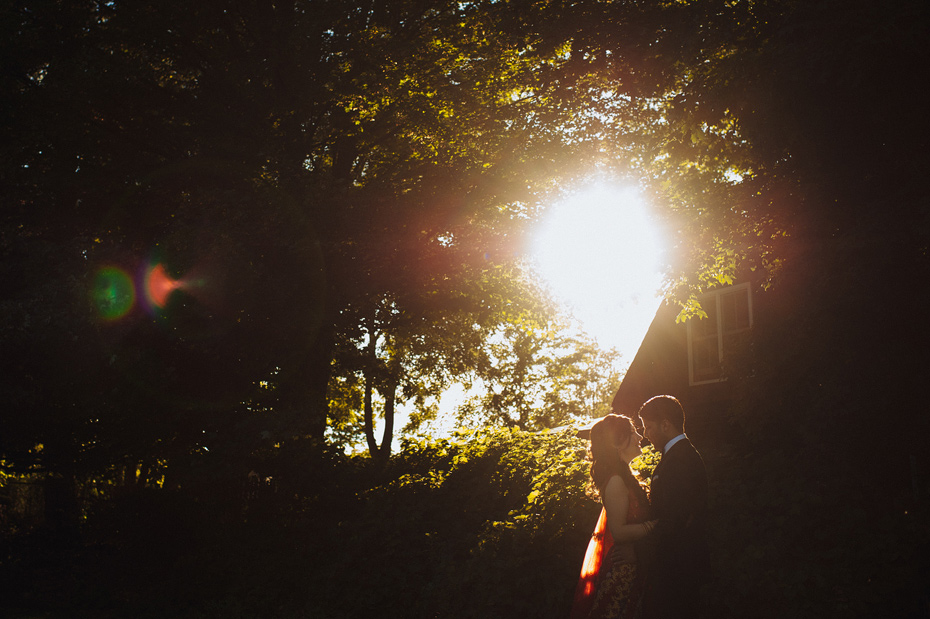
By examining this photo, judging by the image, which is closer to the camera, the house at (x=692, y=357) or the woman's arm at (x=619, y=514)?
the woman's arm at (x=619, y=514)

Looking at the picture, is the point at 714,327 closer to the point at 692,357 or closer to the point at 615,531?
the point at 692,357

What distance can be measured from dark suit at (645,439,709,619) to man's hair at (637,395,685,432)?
0.31 metres

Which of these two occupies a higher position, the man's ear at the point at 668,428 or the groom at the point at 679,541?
the man's ear at the point at 668,428

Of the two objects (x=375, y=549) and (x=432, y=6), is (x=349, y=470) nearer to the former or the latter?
(x=375, y=549)

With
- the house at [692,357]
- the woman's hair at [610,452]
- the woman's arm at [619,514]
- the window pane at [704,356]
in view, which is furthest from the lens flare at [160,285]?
the window pane at [704,356]

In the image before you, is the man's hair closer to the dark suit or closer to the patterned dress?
the dark suit

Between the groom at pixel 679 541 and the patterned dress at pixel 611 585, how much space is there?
0.34ft

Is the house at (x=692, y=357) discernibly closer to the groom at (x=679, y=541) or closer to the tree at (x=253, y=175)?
the tree at (x=253, y=175)

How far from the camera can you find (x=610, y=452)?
15.1 feet

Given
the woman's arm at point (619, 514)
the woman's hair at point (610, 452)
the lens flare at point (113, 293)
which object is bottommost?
the woman's arm at point (619, 514)

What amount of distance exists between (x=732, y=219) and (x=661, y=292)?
1.95m

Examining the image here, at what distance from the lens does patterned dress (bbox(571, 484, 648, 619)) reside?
14.3 ft

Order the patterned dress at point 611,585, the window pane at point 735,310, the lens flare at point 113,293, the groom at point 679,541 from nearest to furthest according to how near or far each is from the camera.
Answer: the groom at point 679,541
the patterned dress at point 611,585
the lens flare at point 113,293
the window pane at point 735,310

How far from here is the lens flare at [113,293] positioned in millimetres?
10359
